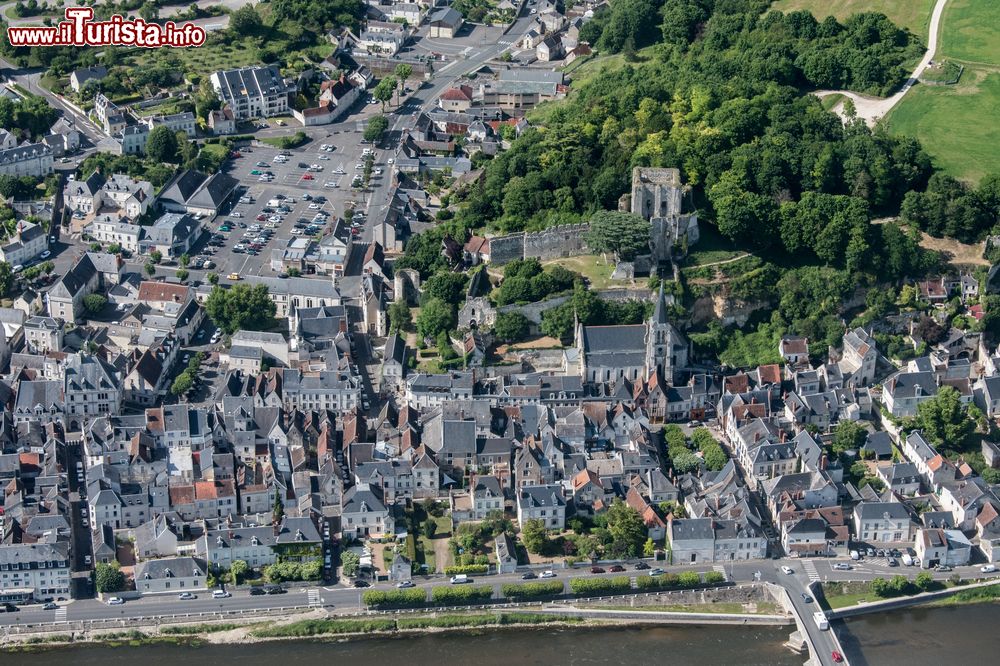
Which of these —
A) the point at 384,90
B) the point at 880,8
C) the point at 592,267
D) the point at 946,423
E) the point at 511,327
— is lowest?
the point at 946,423

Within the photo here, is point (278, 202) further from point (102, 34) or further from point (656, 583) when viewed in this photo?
point (656, 583)

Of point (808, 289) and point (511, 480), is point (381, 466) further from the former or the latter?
point (808, 289)

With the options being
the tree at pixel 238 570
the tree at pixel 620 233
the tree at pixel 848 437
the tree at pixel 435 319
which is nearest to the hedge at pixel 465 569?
the tree at pixel 238 570

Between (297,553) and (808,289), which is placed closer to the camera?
(297,553)

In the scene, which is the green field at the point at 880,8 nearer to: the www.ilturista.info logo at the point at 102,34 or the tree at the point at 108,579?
the www.ilturista.info logo at the point at 102,34

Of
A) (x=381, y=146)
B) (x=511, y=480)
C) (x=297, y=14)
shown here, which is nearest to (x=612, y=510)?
(x=511, y=480)

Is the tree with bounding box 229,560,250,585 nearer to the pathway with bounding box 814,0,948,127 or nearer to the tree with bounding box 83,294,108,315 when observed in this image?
the tree with bounding box 83,294,108,315

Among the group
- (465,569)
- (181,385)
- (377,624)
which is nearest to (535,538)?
(465,569)
